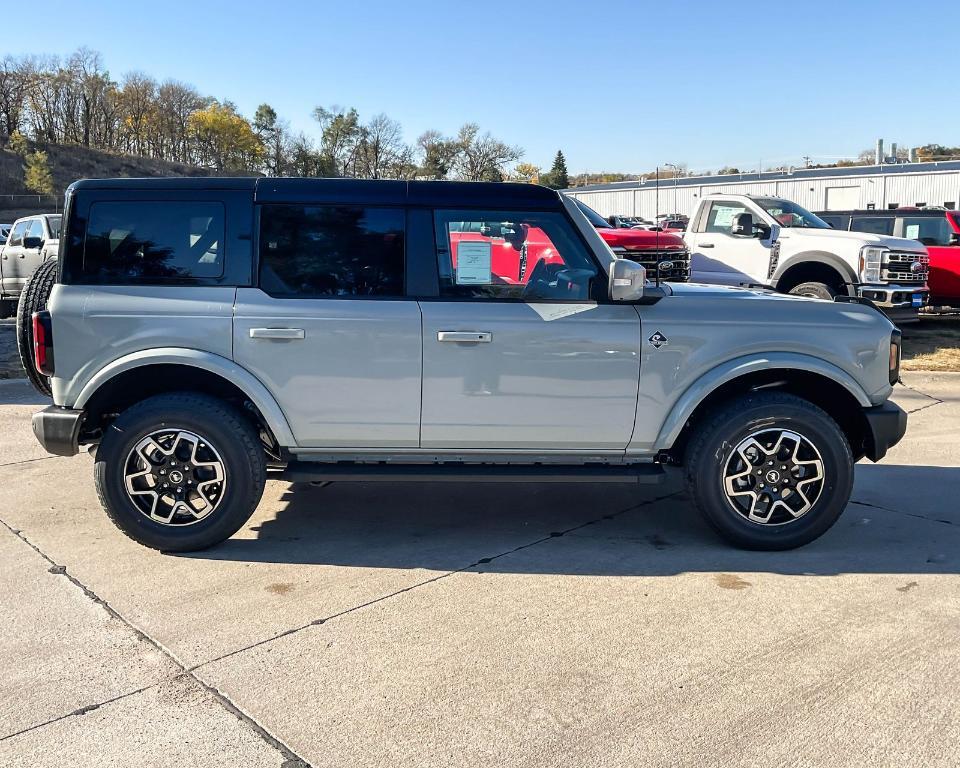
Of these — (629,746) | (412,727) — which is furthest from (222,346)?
(629,746)

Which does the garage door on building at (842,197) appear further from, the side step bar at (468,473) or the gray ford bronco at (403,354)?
the side step bar at (468,473)

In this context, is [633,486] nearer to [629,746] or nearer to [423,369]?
[423,369]

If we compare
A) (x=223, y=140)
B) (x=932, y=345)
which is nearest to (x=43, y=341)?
(x=932, y=345)

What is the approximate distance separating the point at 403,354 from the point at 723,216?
10.2 meters

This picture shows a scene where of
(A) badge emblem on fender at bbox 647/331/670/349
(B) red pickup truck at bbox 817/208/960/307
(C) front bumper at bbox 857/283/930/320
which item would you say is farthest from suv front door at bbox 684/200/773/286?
(A) badge emblem on fender at bbox 647/331/670/349

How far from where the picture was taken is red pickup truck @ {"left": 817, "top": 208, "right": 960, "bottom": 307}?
14.2 m

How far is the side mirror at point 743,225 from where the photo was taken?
12.9 m

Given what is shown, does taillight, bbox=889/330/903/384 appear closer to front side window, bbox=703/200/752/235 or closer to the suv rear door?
Answer: the suv rear door

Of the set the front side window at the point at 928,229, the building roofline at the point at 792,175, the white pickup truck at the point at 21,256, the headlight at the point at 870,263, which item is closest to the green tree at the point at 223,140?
the building roofline at the point at 792,175

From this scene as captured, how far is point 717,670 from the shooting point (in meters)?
3.45

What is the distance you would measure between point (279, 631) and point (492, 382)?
1641 mm

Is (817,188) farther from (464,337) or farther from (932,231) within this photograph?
(464,337)

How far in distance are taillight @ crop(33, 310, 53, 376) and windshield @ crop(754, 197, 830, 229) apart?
10781 mm

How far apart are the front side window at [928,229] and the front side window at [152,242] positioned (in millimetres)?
13317
